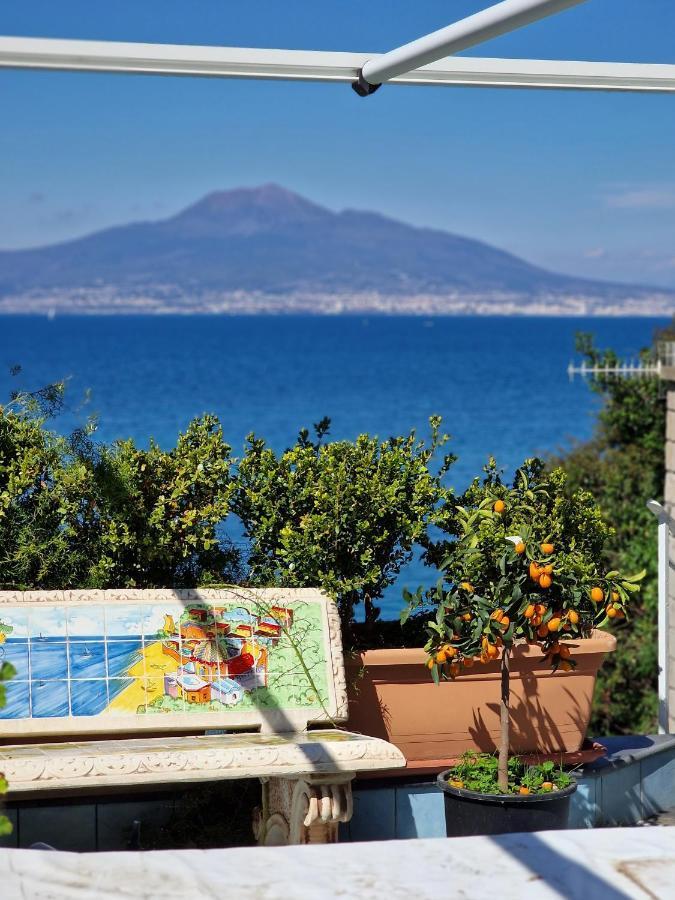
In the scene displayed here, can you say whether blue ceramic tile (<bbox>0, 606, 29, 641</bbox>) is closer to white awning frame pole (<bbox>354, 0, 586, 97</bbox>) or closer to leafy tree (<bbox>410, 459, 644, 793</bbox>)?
leafy tree (<bbox>410, 459, 644, 793</bbox>)

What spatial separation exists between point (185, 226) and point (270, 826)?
507ft

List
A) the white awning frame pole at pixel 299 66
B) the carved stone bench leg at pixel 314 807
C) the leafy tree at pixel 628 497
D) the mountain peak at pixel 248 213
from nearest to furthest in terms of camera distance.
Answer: the white awning frame pole at pixel 299 66 → the carved stone bench leg at pixel 314 807 → the leafy tree at pixel 628 497 → the mountain peak at pixel 248 213

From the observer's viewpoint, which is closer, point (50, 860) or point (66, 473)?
point (50, 860)

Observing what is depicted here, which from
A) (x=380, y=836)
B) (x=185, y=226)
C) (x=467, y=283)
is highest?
(x=185, y=226)

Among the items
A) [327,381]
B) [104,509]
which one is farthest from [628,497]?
[327,381]

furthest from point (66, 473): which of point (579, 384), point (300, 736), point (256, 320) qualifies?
point (256, 320)

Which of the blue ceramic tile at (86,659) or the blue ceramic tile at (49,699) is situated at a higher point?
the blue ceramic tile at (86,659)

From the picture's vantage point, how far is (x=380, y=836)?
3.68 m

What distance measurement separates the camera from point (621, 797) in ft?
13.1

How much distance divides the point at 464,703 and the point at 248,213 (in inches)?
6839

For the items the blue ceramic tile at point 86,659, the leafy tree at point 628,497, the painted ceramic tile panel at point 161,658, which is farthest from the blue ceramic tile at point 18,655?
the leafy tree at point 628,497

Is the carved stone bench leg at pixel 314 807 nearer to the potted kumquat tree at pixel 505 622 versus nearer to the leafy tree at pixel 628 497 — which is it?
the potted kumquat tree at pixel 505 622

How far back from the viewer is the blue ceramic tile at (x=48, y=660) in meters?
3.35

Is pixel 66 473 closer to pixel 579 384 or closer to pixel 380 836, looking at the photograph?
pixel 380 836
